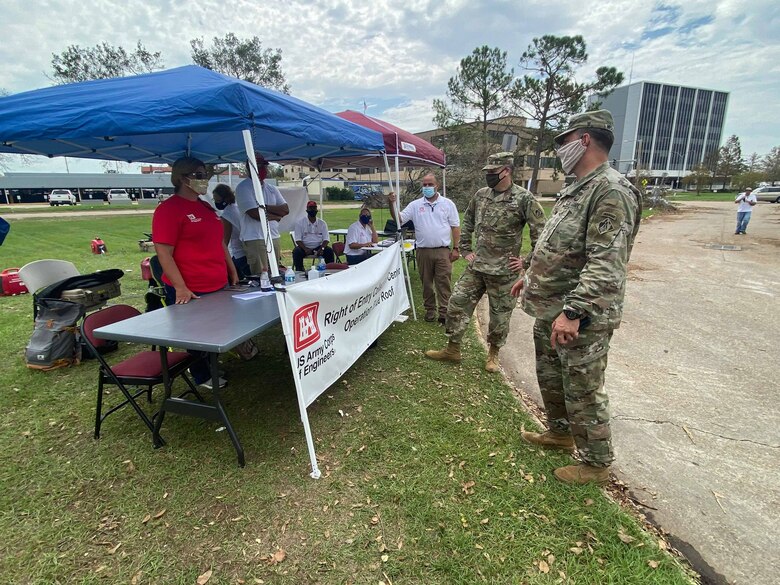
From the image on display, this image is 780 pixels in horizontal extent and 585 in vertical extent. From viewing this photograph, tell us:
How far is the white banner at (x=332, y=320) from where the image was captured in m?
2.54

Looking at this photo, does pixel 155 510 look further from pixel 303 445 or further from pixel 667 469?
pixel 667 469

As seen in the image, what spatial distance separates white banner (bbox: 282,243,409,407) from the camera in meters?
2.54

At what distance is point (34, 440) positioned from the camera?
2848 millimetres

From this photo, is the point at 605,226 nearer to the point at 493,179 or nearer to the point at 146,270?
the point at 493,179

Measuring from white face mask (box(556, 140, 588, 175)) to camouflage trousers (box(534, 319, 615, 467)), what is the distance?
92 cm

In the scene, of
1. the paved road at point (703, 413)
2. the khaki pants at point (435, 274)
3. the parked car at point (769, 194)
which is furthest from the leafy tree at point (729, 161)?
the khaki pants at point (435, 274)

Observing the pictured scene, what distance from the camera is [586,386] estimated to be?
2.19 meters

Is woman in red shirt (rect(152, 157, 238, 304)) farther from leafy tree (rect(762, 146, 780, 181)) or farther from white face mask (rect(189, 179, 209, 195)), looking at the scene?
leafy tree (rect(762, 146, 780, 181))

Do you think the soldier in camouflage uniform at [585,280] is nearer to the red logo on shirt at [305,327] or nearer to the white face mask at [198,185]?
the red logo on shirt at [305,327]

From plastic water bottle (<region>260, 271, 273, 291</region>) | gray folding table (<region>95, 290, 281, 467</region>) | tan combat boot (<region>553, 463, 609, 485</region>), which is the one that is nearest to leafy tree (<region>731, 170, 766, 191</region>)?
tan combat boot (<region>553, 463, 609, 485</region>)

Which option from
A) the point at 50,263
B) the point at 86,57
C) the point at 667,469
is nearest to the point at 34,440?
the point at 50,263

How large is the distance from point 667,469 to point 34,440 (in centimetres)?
439

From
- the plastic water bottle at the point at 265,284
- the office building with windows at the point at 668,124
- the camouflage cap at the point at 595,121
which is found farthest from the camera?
the office building with windows at the point at 668,124

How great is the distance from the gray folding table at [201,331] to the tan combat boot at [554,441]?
201 cm
